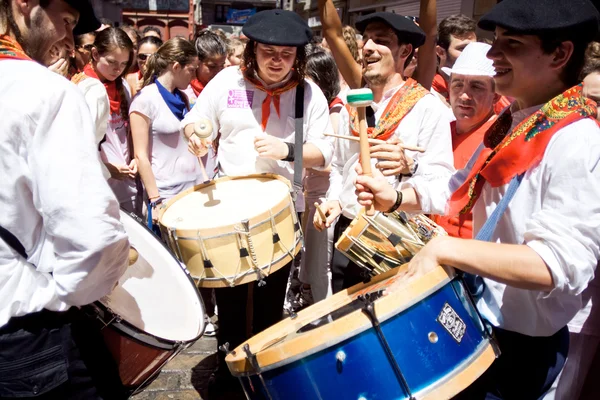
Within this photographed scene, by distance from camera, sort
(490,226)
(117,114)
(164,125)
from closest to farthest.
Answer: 1. (490,226)
2. (164,125)
3. (117,114)

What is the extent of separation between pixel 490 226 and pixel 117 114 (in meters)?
3.39

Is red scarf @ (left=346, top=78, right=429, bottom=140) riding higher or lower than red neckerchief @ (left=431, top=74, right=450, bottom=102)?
higher

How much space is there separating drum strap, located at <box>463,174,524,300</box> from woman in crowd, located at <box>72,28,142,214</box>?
289cm

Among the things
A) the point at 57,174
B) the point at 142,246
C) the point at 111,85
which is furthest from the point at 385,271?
the point at 111,85

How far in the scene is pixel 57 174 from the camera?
4.44 ft

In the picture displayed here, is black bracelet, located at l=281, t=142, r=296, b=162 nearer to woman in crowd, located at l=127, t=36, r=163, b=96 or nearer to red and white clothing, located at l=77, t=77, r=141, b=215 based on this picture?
red and white clothing, located at l=77, t=77, r=141, b=215

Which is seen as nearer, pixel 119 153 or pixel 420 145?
pixel 420 145

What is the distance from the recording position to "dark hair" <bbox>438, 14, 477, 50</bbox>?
459 cm

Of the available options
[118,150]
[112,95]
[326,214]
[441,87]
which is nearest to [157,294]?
[326,214]

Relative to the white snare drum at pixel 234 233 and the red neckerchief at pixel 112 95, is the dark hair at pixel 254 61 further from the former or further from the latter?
the red neckerchief at pixel 112 95

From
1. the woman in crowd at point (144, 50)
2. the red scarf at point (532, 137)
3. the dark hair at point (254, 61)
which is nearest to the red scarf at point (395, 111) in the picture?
the dark hair at point (254, 61)

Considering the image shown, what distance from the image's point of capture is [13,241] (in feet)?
4.72

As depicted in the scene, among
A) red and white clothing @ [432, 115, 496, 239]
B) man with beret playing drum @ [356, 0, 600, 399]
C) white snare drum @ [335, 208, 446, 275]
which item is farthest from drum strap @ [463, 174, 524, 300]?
red and white clothing @ [432, 115, 496, 239]

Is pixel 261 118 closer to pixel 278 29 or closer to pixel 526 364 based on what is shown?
pixel 278 29
